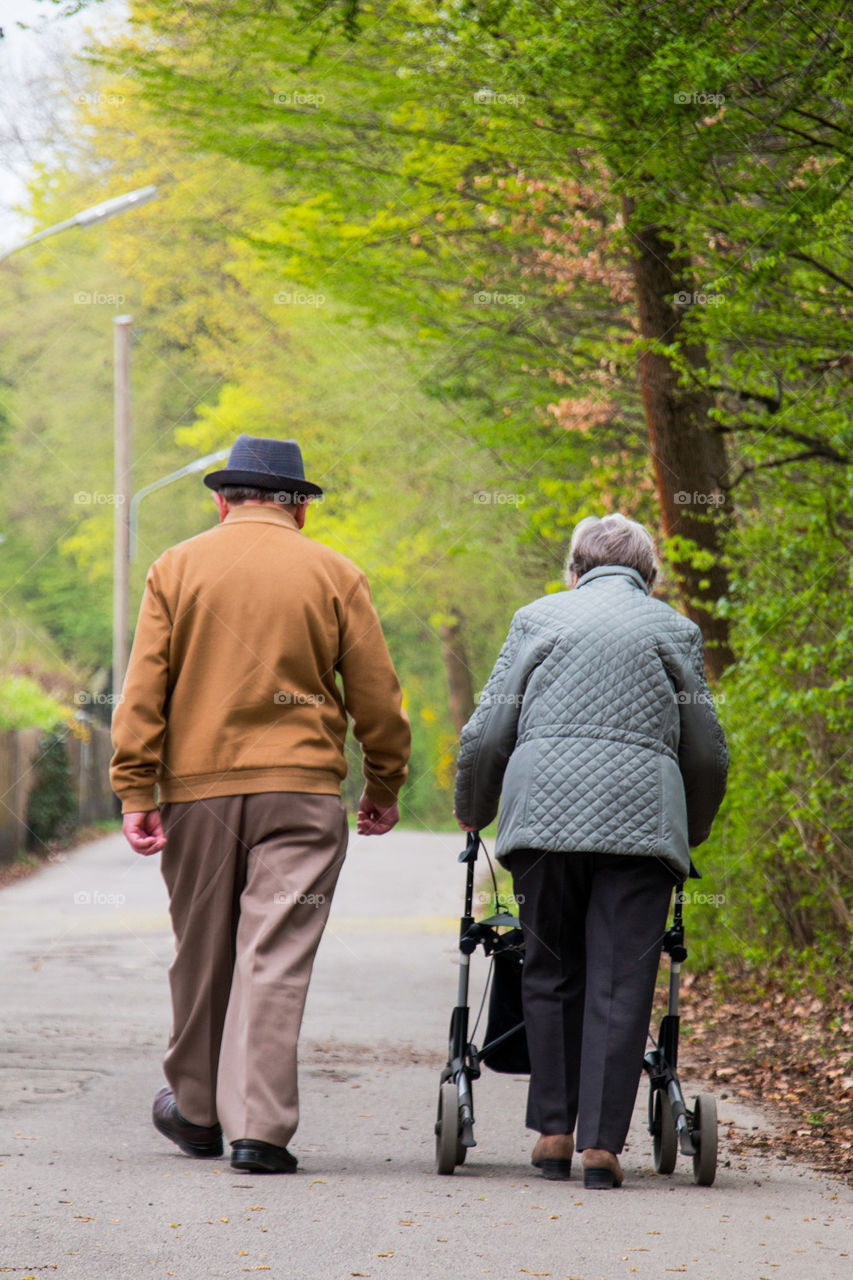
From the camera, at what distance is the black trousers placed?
4461 mm

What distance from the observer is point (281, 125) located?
11.6m

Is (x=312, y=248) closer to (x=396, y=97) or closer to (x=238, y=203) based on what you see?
(x=396, y=97)

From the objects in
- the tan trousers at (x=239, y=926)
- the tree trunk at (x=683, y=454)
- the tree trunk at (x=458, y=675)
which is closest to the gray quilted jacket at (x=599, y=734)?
the tan trousers at (x=239, y=926)

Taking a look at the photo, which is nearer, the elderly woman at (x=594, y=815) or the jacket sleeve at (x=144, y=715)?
the elderly woman at (x=594, y=815)

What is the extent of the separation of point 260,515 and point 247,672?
52 cm
